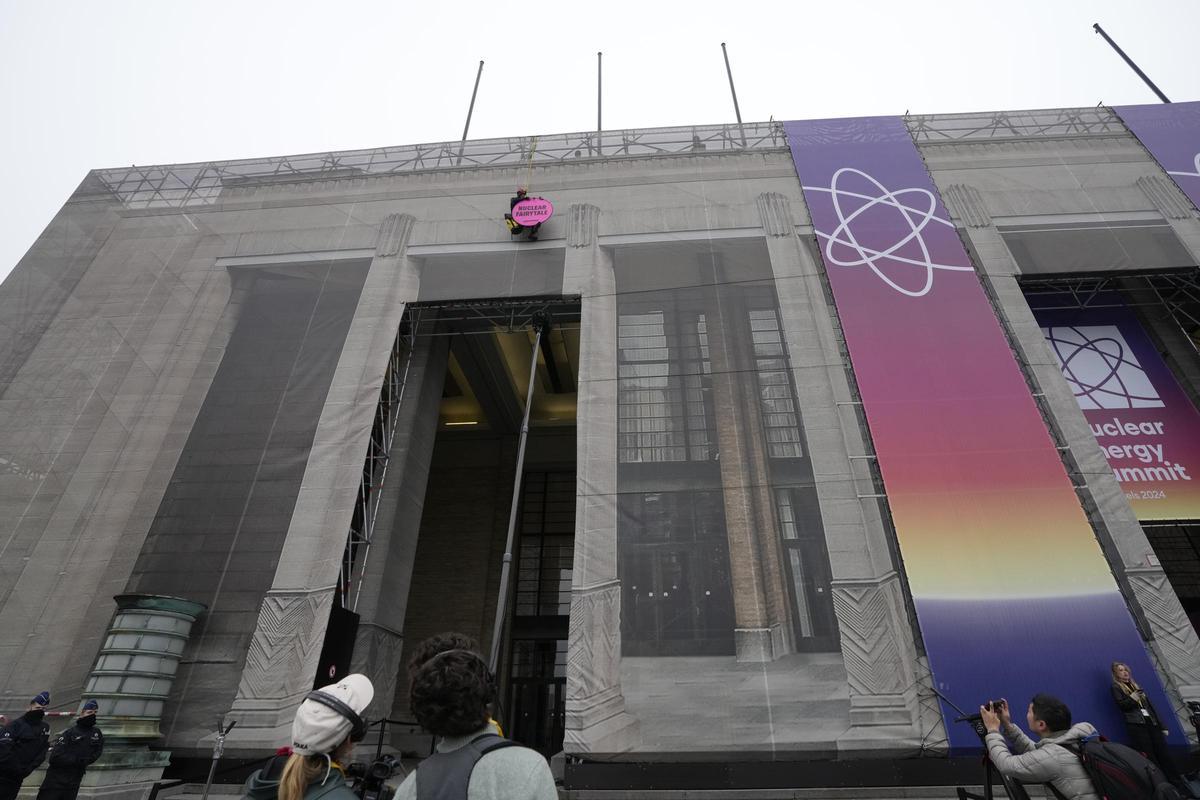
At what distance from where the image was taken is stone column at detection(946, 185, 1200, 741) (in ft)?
25.2

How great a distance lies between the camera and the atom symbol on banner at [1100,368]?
10.9 m

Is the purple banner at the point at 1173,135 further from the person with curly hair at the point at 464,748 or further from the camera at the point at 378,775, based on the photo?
the camera at the point at 378,775

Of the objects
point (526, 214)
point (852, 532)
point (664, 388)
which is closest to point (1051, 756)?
point (852, 532)

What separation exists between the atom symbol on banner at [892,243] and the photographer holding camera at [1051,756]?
844cm

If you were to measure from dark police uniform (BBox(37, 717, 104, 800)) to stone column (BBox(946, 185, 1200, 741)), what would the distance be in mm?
12469

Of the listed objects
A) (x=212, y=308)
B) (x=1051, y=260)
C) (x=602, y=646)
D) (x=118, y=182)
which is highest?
(x=118, y=182)

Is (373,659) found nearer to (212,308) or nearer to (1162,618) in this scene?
(212,308)

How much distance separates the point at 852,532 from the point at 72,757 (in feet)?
31.6

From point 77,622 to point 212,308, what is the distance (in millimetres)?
6095

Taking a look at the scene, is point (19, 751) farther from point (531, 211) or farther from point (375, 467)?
point (531, 211)

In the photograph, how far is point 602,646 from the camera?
8.14 m

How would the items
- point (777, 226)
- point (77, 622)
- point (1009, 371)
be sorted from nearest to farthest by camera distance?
point (77, 622) < point (1009, 371) < point (777, 226)

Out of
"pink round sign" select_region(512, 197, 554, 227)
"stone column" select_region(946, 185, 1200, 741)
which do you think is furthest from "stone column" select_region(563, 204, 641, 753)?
"stone column" select_region(946, 185, 1200, 741)

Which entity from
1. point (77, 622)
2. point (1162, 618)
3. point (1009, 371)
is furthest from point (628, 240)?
point (77, 622)
